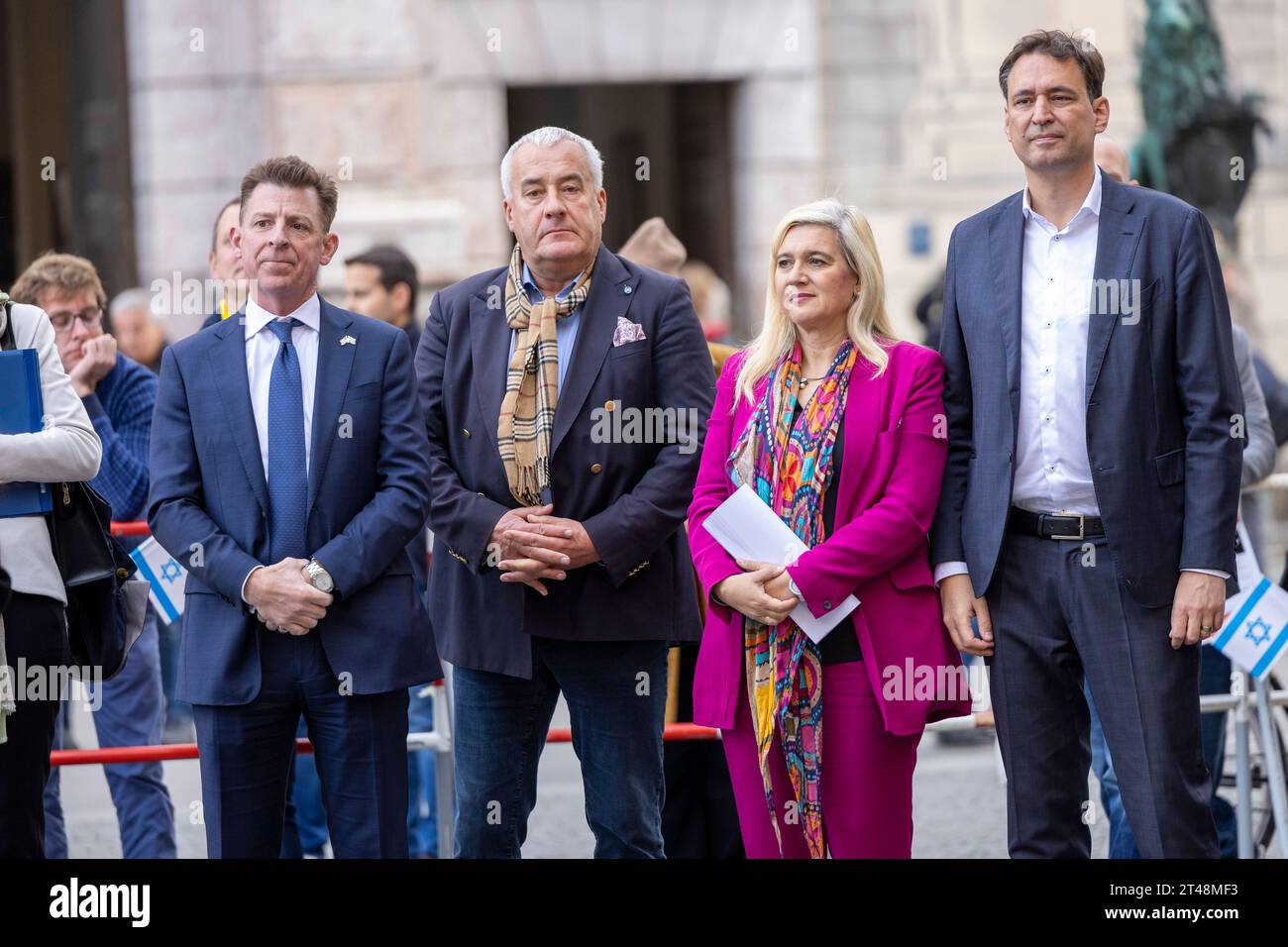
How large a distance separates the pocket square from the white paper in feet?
2.01

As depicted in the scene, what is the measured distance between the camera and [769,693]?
4.53 m

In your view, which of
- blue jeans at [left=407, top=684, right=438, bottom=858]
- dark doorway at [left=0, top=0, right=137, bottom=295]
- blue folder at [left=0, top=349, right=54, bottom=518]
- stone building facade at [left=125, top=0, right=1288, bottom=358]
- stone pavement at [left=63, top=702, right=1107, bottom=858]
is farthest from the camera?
dark doorway at [left=0, top=0, right=137, bottom=295]

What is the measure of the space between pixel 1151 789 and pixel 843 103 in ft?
31.3

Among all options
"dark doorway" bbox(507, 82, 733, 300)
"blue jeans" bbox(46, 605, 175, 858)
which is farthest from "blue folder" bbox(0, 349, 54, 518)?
"dark doorway" bbox(507, 82, 733, 300)

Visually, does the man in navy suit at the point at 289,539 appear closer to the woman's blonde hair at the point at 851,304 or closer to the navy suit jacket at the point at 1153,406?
the woman's blonde hair at the point at 851,304

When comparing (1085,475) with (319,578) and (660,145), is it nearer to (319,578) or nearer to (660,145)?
(319,578)

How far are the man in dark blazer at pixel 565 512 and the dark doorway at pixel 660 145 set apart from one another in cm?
735

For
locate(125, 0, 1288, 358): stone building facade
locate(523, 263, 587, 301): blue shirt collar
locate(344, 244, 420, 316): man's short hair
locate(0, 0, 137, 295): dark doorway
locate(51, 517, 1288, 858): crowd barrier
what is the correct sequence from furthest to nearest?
locate(0, 0, 137, 295): dark doorway
locate(125, 0, 1288, 358): stone building facade
locate(344, 244, 420, 316): man's short hair
locate(51, 517, 1288, 858): crowd barrier
locate(523, 263, 587, 301): blue shirt collar

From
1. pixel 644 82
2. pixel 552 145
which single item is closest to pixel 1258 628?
pixel 552 145

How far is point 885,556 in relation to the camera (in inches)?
175

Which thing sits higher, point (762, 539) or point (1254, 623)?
point (762, 539)

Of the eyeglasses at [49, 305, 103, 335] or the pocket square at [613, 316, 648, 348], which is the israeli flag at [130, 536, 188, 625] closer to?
the eyeglasses at [49, 305, 103, 335]

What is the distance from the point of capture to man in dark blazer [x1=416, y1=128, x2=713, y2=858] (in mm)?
4809

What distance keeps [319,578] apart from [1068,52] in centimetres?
233
